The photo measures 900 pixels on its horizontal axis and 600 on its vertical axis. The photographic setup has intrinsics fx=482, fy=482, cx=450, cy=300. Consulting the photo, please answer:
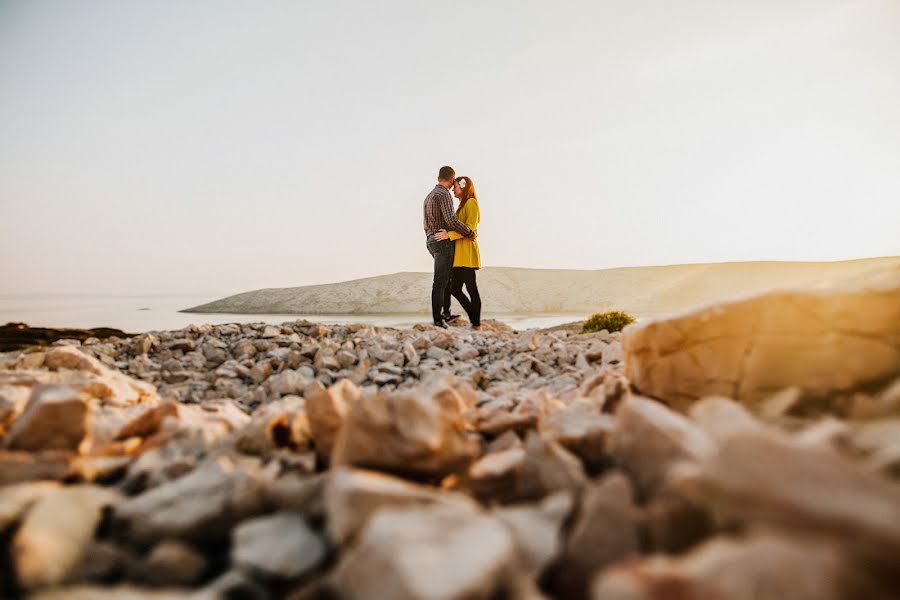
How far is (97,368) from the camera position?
4176 millimetres

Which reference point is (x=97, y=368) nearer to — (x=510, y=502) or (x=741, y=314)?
(x=510, y=502)

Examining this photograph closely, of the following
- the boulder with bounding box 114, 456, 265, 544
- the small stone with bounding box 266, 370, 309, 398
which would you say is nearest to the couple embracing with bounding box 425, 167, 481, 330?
the small stone with bounding box 266, 370, 309, 398

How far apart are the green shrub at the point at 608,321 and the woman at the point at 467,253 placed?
223 centimetres

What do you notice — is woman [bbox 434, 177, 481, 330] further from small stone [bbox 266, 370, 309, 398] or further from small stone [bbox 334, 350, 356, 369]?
small stone [bbox 266, 370, 309, 398]

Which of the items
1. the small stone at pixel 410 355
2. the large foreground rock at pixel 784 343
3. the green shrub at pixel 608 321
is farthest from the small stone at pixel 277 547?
the green shrub at pixel 608 321

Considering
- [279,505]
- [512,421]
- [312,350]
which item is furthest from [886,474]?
[312,350]

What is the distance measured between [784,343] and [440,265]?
7.03 meters

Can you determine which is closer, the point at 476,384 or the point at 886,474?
the point at 886,474

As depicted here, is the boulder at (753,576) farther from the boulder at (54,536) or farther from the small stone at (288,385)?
the small stone at (288,385)

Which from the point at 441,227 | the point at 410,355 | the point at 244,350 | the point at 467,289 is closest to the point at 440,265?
the point at 441,227

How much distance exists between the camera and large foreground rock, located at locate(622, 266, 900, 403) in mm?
1877

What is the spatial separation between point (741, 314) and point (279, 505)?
6.60 feet

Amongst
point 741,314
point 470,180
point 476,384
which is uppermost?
point 470,180

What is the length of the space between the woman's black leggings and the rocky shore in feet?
21.9
